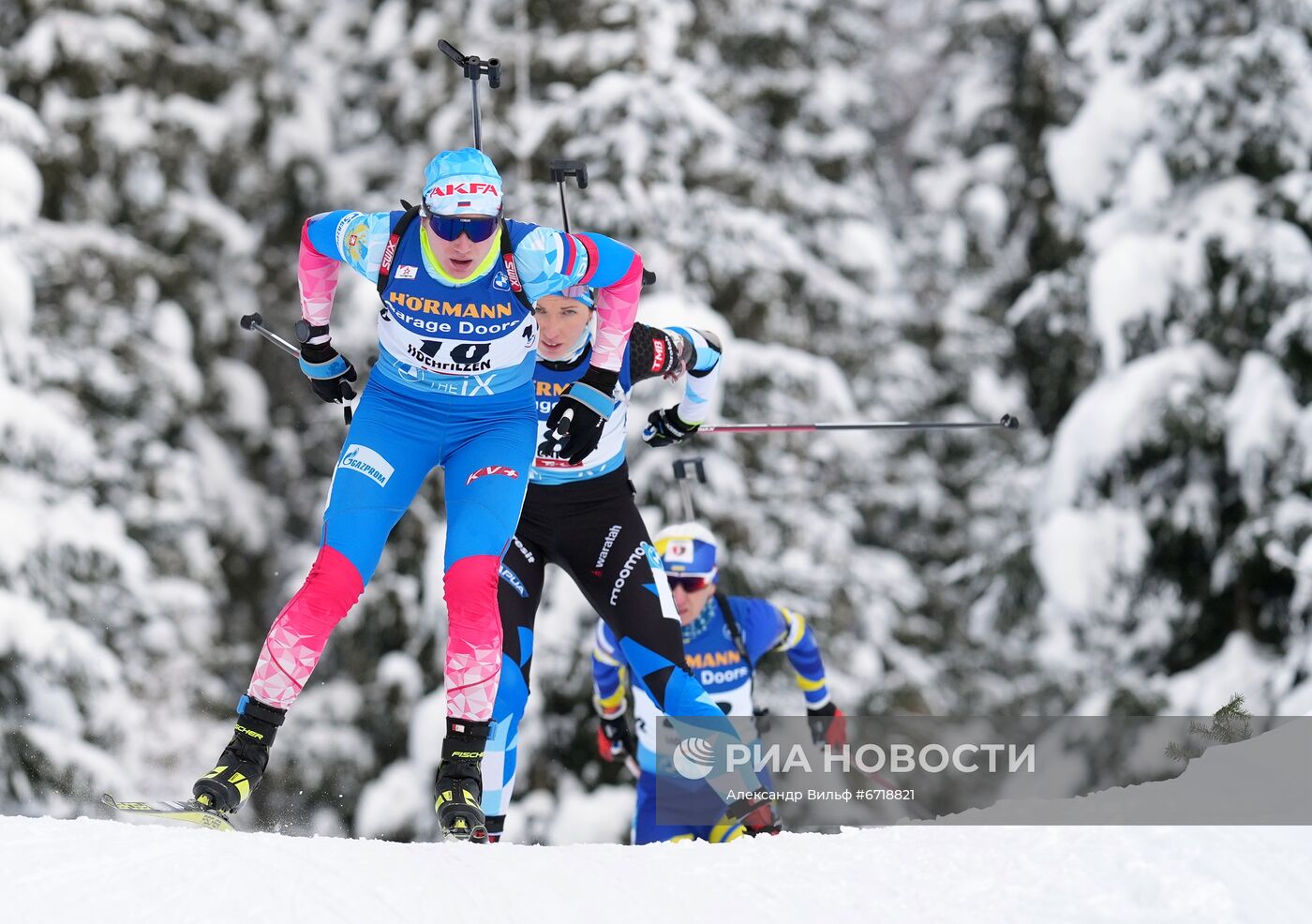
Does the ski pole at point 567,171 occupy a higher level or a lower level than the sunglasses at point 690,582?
higher

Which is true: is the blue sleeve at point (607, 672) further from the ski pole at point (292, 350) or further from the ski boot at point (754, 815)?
the ski pole at point (292, 350)

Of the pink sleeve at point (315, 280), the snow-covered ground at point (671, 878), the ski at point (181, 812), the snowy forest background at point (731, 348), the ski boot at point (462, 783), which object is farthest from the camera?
the snowy forest background at point (731, 348)

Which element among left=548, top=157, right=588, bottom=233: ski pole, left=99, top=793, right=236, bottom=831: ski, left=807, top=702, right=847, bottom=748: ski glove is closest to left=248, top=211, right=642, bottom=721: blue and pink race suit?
left=99, top=793, right=236, bottom=831: ski

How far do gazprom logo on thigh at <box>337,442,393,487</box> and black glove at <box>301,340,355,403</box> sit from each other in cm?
44

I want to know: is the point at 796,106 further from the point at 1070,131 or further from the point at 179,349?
the point at 179,349

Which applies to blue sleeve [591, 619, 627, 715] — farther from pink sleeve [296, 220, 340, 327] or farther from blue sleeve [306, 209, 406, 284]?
blue sleeve [306, 209, 406, 284]

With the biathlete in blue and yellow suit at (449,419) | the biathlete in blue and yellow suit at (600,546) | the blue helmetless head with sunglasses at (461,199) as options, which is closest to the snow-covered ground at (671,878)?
the biathlete in blue and yellow suit at (449,419)

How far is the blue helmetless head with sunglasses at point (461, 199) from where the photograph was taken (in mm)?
4926

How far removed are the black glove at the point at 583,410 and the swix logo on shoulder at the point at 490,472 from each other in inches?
13.0

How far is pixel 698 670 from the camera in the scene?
7828 millimetres

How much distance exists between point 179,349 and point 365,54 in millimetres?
4114

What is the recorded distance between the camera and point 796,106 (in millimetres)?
17641

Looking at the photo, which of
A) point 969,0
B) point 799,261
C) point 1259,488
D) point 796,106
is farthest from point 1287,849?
point 969,0

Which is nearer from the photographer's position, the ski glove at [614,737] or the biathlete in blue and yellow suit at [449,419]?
the biathlete in blue and yellow suit at [449,419]
